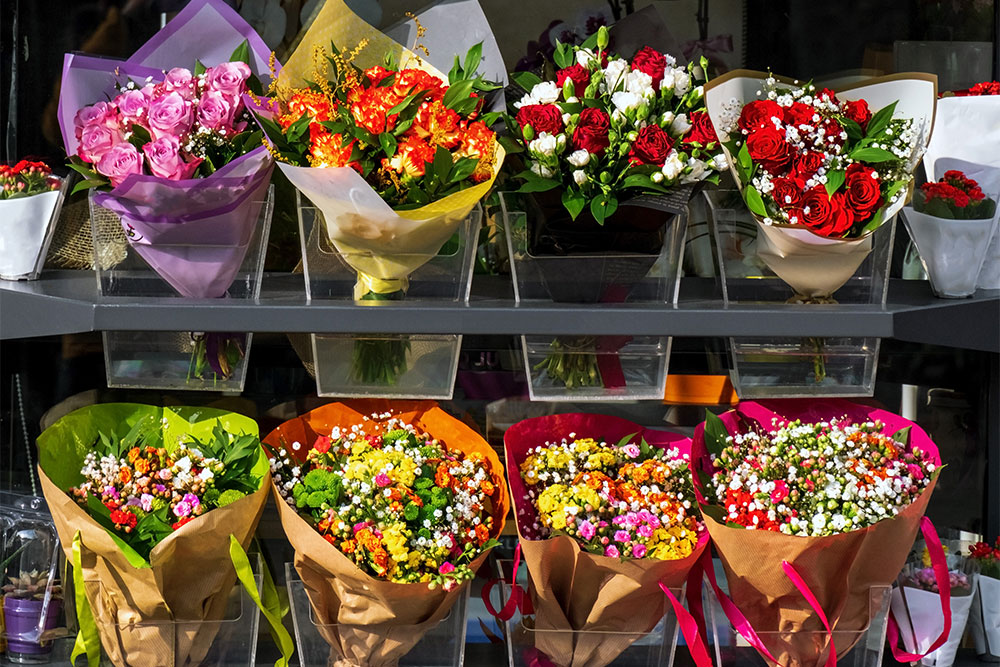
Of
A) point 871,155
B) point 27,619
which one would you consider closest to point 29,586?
point 27,619

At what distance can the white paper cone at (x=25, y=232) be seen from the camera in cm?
204

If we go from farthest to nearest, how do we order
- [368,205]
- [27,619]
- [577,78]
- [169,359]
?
[27,619], [169,359], [577,78], [368,205]

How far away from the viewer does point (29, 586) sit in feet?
7.02

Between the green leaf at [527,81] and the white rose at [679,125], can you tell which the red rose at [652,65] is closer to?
the white rose at [679,125]

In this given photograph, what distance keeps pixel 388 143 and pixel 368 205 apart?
11cm

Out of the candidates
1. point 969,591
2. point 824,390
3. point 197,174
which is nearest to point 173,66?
point 197,174

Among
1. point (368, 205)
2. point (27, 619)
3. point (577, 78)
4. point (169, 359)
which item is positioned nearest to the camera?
point (368, 205)

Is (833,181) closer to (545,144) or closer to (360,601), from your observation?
(545,144)

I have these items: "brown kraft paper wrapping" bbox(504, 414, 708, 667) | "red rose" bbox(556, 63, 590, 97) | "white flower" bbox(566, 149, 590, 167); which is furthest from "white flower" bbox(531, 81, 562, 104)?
"brown kraft paper wrapping" bbox(504, 414, 708, 667)

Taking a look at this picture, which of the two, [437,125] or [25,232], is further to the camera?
[25,232]

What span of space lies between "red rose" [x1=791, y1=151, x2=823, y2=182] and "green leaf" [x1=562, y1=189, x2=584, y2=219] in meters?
0.39

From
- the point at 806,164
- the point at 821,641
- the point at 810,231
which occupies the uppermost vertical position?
the point at 806,164

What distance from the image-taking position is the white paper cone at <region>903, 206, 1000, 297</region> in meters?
2.04

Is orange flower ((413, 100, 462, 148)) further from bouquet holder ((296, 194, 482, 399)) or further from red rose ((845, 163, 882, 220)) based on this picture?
red rose ((845, 163, 882, 220))
